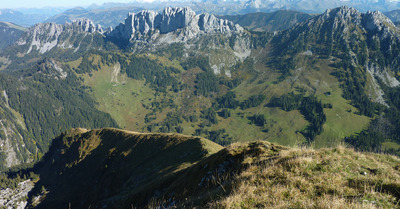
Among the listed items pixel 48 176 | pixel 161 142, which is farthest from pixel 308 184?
pixel 48 176

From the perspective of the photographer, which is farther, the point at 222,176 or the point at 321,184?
the point at 222,176

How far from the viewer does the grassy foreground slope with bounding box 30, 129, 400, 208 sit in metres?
9.41

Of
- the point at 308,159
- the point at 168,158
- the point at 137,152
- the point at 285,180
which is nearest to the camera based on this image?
the point at 285,180

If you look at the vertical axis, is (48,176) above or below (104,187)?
below

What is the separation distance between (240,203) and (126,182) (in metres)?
65.4

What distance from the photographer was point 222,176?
13930 mm

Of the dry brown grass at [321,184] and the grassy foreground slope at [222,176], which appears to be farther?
the grassy foreground slope at [222,176]

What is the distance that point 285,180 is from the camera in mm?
11039

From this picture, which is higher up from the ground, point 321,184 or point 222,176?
point 321,184

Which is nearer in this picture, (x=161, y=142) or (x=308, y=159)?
(x=308, y=159)

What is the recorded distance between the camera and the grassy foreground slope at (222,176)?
30.9 feet

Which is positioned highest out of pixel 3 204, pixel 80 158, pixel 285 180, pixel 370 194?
pixel 370 194

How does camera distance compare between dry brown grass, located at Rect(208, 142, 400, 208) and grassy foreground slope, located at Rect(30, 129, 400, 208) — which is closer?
dry brown grass, located at Rect(208, 142, 400, 208)

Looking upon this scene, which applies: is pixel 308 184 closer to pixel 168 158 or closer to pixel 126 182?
pixel 168 158
